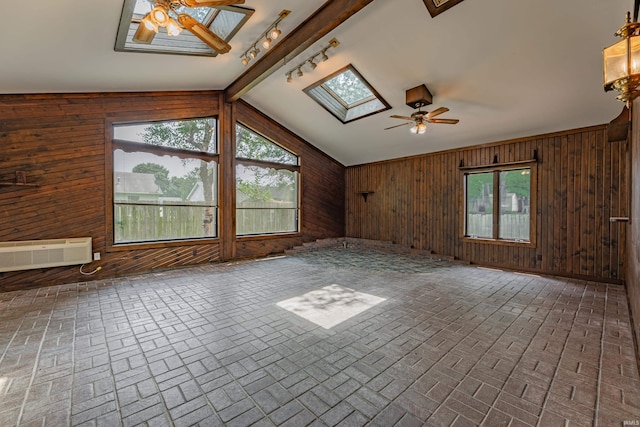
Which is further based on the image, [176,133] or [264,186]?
[264,186]

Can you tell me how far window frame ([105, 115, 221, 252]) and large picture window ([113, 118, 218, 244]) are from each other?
0.02 meters

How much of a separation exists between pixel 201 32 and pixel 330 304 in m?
3.51

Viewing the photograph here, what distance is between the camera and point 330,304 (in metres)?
3.68

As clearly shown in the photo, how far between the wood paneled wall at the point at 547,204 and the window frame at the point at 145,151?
476cm

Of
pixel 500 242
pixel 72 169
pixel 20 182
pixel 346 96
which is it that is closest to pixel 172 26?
pixel 72 169

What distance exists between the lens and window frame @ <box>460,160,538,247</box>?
554 cm

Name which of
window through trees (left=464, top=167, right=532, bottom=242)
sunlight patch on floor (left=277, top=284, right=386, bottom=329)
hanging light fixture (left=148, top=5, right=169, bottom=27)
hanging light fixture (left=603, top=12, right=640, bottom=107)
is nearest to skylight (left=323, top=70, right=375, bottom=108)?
window through trees (left=464, top=167, right=532, bottom=242)

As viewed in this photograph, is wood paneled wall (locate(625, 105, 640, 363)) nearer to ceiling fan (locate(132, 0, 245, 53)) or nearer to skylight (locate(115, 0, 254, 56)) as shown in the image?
ceiling fan (locate(132, 0, 245, 53))

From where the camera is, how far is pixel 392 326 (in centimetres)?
299

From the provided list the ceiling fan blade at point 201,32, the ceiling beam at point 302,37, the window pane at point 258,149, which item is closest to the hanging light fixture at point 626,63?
the ceiling beam at point 302,37

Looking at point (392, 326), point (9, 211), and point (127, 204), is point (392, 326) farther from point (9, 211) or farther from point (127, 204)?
point (9, 211)

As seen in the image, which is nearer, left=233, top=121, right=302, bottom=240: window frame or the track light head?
the track light head

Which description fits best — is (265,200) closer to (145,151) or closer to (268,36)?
(145,151)

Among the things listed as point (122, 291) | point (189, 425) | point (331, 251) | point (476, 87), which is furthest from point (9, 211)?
point (476, 87)
